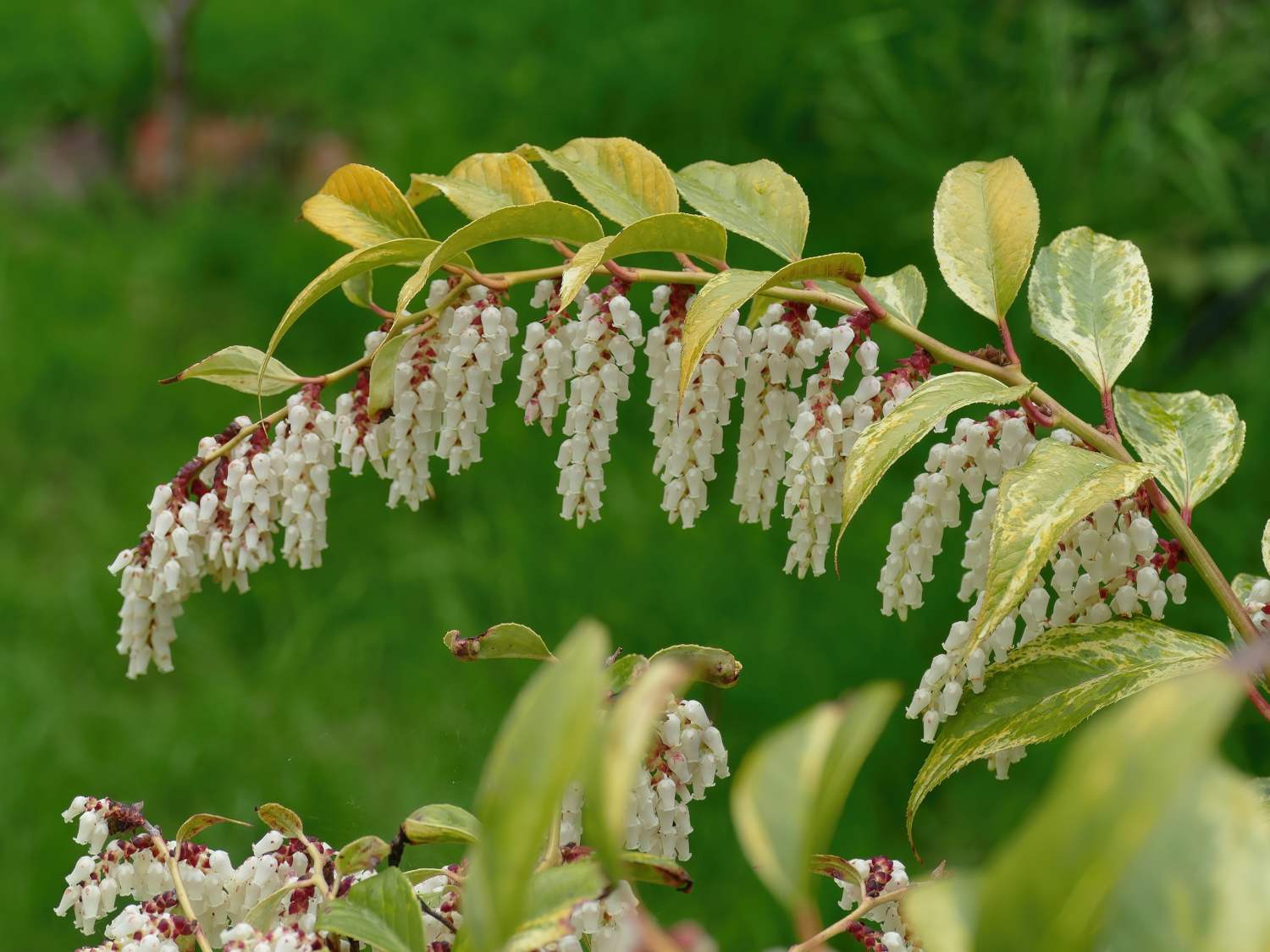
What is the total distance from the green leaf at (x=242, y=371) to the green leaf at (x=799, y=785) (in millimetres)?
651

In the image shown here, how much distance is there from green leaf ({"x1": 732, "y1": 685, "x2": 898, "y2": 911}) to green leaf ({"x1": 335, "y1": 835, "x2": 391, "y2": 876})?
48 centimetres

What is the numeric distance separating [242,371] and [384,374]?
11 cm

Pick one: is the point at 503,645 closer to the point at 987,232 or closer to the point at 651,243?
the point at 651,243

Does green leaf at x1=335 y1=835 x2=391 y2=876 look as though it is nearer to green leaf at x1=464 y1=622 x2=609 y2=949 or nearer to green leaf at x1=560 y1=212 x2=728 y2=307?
green leaf at x1=560 y1=212 x2=728 y2=307

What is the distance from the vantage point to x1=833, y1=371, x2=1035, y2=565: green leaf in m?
0.80

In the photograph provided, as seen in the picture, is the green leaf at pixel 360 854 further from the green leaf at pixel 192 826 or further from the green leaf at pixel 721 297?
the green leaf at pixel 721 297

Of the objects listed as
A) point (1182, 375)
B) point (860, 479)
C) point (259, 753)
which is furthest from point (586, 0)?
point (860, 479)

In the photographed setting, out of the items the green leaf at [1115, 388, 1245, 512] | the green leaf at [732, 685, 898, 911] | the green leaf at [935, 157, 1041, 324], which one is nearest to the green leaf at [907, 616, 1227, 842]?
the green leaf at [1115, 388, 1245, 512]

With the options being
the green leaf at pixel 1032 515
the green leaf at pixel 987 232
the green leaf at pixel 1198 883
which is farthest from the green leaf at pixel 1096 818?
the green leaf at pixel 987 232

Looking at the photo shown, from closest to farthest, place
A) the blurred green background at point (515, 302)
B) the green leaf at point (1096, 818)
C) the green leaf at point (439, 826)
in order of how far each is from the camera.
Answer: the green leaf at point (1096, 818), the green leaf at point (439, 826), the blurred green background at point (515, 302)

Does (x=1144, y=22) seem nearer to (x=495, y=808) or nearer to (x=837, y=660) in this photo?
(x=837, y=660)

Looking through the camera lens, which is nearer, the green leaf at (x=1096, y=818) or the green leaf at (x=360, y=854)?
the green leaf at (x=1096, y=818)

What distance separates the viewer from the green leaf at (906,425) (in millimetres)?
798

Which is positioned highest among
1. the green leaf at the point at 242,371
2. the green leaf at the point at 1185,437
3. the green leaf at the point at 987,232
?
the green leaf at the point at 242,371
